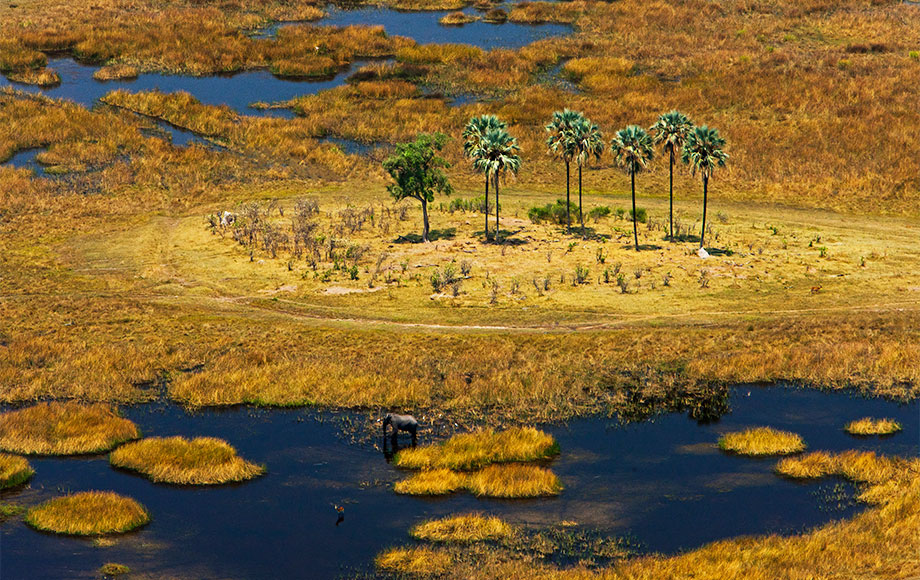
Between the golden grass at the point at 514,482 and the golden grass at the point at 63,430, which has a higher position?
the golden grass at the point at 63,430

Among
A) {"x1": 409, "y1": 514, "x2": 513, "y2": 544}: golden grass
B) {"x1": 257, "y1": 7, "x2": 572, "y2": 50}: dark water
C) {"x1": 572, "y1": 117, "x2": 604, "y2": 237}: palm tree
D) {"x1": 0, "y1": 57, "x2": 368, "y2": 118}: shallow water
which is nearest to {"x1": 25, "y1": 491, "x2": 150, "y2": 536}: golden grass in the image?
{"x1": 409, "y1": 514, "x2": 513, "y2": 544}: golden grass

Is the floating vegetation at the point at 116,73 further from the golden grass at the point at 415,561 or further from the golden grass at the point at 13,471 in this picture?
the golden grass at the point at 415,561

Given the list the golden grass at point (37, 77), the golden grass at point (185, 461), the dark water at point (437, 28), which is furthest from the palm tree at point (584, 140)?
the golden grass at point (37, 77)

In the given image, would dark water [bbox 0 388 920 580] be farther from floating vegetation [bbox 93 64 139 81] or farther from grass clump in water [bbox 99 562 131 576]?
floating vegetation [bbox 93 64 139 81]

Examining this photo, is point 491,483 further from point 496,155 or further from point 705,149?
point 705,149

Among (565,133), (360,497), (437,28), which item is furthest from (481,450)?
(437,28)

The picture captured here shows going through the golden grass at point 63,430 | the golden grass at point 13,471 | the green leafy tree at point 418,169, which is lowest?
the golden grass at point 13,471
